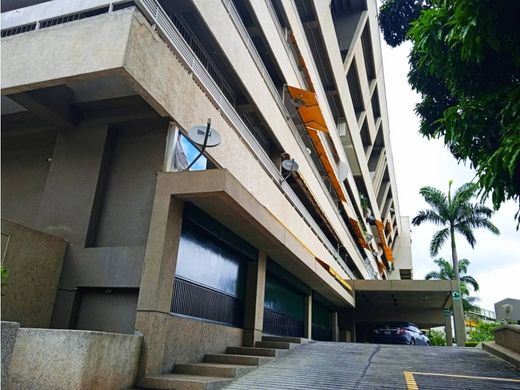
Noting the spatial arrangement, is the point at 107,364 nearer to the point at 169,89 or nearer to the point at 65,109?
the point at 169,89

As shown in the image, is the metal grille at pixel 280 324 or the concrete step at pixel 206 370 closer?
the concrete step at pixel 206 370

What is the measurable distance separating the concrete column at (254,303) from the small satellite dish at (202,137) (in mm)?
4210

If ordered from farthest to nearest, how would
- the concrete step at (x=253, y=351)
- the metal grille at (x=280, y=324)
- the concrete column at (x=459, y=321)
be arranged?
the concrete column at (x=459, y=321) → the metal grille at (x=280, y=324) → the concrete step at (x=253, y=351)

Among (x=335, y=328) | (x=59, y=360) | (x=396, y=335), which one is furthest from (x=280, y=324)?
(x=335, y=328)

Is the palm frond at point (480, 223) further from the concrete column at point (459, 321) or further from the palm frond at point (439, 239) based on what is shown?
the concrete column at point (459, 321)

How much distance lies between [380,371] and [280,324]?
6.09m

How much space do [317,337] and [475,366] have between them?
1200 centimetres

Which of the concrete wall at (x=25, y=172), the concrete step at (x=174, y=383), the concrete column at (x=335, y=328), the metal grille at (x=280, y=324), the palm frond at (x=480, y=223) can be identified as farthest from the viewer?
the palm frond at (x=480, y=223)

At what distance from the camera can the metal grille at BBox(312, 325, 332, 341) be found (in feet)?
67.2

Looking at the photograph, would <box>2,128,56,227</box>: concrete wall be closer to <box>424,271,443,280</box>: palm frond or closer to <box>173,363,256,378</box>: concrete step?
<box>173,363,256,378</box>: concrete step

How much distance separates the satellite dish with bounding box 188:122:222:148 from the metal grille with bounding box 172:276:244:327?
272 cm

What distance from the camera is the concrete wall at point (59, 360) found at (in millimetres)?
5371

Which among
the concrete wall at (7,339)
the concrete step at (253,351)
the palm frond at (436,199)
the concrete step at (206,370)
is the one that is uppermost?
the palm frond at (436,199)

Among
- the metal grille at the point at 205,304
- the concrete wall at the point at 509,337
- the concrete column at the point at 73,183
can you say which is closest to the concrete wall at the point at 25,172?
the concrete column at the point at 73,183
